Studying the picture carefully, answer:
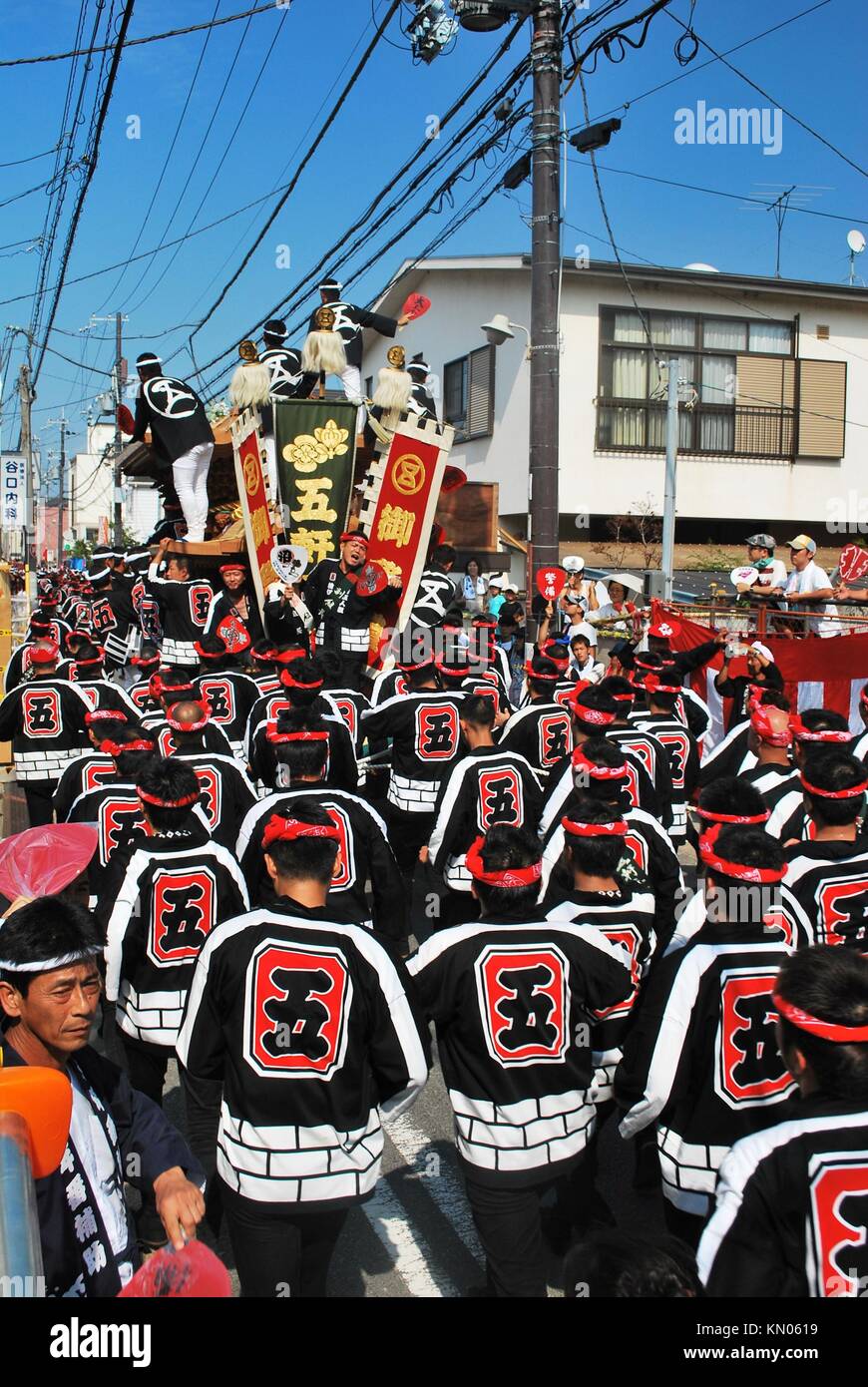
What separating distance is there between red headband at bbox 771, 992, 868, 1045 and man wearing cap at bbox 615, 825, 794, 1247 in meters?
0.86

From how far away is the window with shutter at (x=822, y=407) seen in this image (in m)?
21.9

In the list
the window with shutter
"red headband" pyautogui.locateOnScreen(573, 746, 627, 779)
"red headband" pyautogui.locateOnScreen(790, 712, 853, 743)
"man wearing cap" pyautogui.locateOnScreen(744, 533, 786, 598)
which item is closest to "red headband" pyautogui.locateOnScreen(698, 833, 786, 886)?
"red headband" pyautogui.locateOnScreen(573, 746, 627, 779)

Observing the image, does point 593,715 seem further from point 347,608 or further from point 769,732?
point 347,608

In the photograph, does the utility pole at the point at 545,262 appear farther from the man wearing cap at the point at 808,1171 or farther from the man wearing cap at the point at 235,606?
the man wearing cap at the point at 808,1171

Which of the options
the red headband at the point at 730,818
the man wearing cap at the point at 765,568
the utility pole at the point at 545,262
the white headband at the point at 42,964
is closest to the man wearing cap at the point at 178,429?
the utility pole at the point at 545,262

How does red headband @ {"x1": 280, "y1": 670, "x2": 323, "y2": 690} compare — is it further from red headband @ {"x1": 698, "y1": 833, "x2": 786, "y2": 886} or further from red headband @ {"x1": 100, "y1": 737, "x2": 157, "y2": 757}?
red headband @ {"x1": 698, "y1": 833, "x2": 786, "y2": 886}

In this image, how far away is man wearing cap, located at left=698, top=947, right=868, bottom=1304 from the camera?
6.70 ft


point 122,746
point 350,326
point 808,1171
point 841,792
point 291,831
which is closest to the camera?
point 808,1171

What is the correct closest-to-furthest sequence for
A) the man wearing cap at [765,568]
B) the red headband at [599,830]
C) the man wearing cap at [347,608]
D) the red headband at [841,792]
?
the red headband at [599,830], the red headband at [841,792], the man wearing cap at [347,608], the man wearing cap at [765,568]

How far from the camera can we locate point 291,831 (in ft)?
11.5

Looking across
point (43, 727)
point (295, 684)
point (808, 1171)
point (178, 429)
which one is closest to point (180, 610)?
point (178, 429)

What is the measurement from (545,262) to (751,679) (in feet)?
14.0
